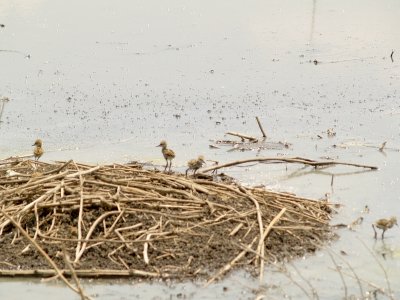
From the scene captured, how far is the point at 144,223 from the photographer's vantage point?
684 centimetres

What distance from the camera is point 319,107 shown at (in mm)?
12016

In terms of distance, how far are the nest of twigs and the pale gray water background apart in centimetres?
21

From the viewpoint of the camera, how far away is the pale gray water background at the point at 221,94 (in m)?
6.82

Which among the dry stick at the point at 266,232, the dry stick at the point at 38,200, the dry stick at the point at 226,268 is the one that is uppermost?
the dry stick at the point at 38,200

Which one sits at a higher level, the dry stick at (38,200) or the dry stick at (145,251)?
the dry stick at (38,200)

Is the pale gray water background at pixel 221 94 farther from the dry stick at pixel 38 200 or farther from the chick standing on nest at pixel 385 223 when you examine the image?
the dry stick at pixel 38 200

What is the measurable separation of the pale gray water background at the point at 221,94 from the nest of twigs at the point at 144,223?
0.21m

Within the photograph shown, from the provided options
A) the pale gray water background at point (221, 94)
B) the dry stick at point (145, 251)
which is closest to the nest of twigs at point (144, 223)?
the dry stick at point (145, 251)

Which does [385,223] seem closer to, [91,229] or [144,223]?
[144,223]

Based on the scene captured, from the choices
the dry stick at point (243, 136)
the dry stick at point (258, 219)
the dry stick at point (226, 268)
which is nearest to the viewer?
the dry stick at point (226, 268)

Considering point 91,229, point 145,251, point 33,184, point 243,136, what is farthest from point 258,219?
point 243,136

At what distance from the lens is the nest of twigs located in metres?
6.41

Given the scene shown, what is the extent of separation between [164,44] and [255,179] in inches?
297

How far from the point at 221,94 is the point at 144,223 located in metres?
6.03
